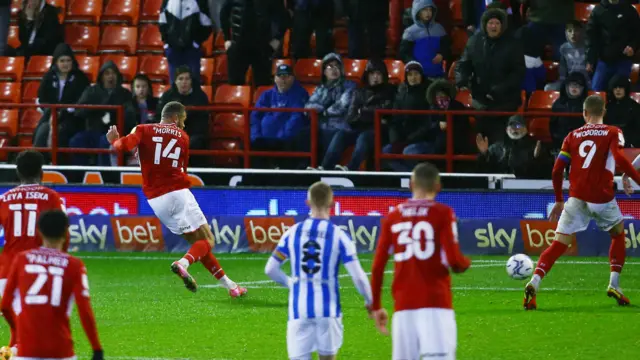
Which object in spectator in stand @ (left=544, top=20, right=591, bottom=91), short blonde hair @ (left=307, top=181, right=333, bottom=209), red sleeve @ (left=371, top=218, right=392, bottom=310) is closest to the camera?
red sleeve @ (left=371, top=218, right=392, bottom=310)

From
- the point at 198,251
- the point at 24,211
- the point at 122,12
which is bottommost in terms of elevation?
the point at 198,251

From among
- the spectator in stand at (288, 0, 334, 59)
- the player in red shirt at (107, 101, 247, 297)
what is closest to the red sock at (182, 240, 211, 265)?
the player in red shirt at (107, 101, 247, 297)

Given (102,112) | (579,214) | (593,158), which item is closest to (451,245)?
(593,158)

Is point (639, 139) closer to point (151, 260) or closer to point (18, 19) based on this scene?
point (151, 260)

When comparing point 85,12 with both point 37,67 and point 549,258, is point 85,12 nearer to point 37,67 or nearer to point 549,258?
point 37,67

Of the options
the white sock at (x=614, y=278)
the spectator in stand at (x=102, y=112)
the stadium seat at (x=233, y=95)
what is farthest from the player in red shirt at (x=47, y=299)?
the stadium seat at (x=233, y=95)

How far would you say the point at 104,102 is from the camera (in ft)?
66.6

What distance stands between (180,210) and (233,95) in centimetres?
714

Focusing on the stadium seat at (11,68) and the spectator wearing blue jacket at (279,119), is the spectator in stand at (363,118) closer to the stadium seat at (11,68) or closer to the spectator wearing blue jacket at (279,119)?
the spectator wearing blue jacket at (279,119)

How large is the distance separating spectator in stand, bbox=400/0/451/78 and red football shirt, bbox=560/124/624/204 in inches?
277

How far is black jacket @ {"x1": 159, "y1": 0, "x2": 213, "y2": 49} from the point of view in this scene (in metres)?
20.8

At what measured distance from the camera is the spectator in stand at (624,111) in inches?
723

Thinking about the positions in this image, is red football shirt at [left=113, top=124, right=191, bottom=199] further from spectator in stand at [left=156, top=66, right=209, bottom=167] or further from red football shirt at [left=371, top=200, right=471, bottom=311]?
red football shirt at [left=371, top=200, right=471, bottom=311]

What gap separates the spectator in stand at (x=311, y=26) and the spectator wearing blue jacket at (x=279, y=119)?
5.15 feet
